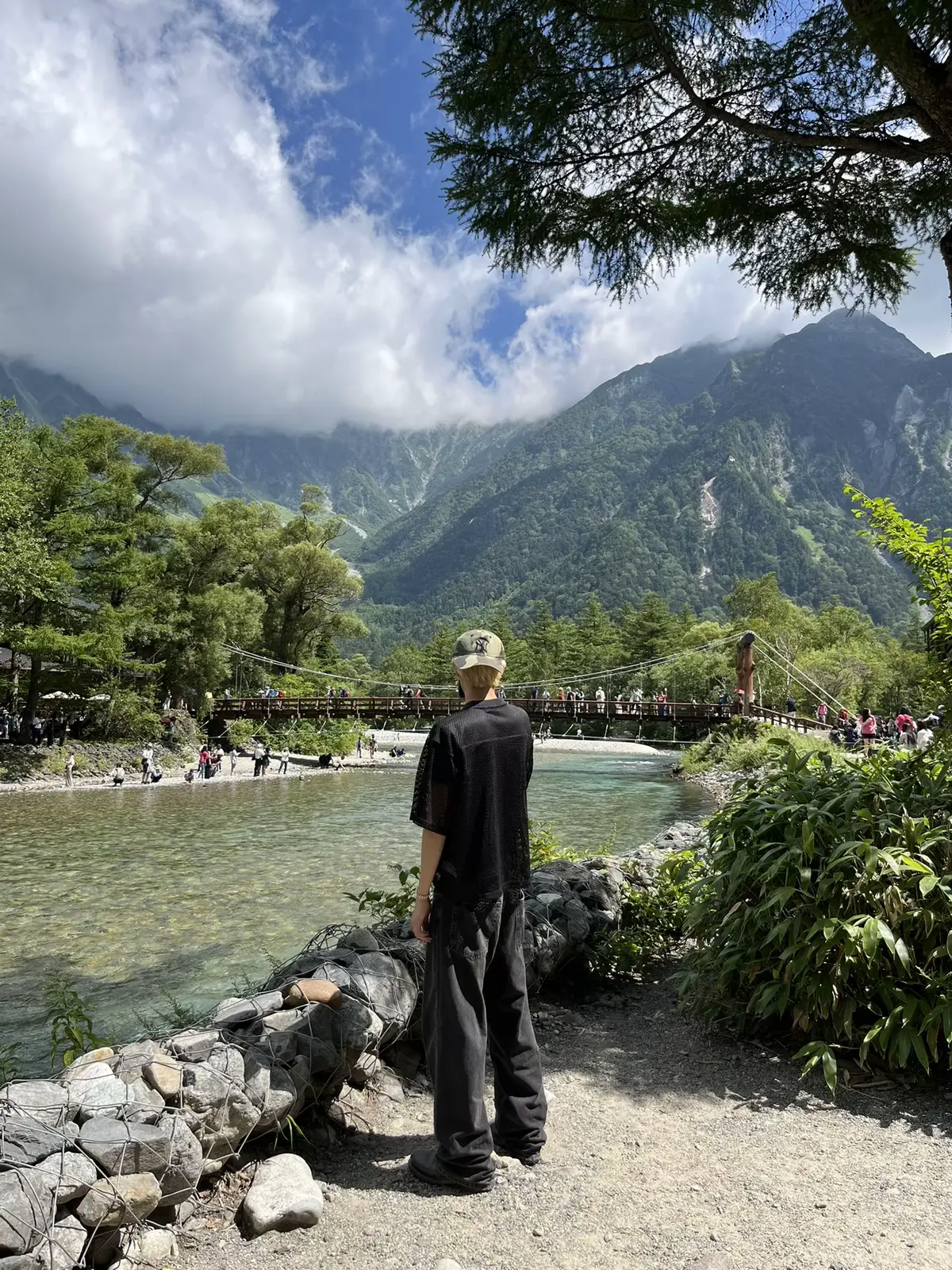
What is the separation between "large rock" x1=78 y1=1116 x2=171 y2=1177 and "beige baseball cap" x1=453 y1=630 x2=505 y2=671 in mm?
1413

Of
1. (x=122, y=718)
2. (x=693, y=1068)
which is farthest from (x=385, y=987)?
(x=122, y=718)

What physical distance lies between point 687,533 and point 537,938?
15507 centimetres

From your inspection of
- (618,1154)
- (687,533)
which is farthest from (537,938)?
(687,533)

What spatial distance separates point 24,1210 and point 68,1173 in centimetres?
11

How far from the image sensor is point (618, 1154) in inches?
94.0

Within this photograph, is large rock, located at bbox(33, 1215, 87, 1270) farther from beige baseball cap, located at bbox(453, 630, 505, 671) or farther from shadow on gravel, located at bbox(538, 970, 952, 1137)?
shadow on gravel, located at bbox(538, 970, 952, 1137)

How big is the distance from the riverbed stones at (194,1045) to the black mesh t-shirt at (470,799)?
89cm

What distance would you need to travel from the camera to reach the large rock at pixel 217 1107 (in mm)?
2172

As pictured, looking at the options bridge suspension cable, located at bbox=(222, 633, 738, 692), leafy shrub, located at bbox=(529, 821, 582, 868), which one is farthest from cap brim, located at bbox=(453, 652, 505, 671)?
bridge suspension cable, located at bbox=(222, 633, 738, 692)

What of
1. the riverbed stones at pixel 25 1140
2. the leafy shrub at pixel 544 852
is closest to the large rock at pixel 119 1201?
the riverbed stones at pixel 25 1140

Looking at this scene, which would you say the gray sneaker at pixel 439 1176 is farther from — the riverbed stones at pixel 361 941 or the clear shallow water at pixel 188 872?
the clear shallow water at pixel 188 872

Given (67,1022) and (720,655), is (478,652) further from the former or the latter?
(720,655)

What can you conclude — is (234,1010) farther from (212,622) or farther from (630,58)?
(212,622)

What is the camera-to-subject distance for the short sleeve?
2.19 meters
